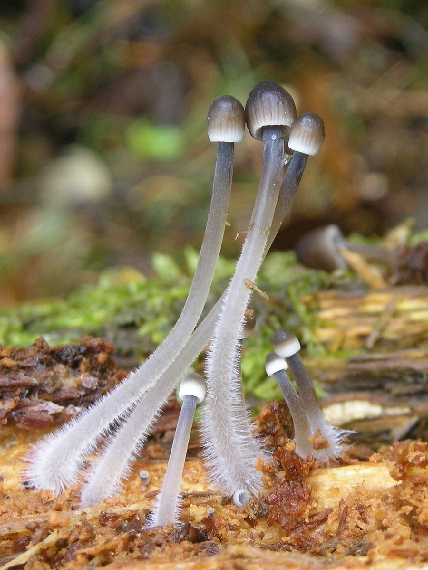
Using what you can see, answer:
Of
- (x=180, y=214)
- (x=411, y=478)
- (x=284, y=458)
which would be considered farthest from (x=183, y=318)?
(x=180, y=214)

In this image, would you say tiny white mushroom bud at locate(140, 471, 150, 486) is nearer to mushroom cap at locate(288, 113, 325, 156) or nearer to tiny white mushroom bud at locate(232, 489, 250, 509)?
tiny white mushroom bud at locate(232, 489, 250, 509)

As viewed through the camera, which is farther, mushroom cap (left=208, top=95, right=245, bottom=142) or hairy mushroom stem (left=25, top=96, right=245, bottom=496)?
hairy mushroom stem (left=25, top=96, right=245, bottom=496)

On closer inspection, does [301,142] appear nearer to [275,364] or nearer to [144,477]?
[275,364]

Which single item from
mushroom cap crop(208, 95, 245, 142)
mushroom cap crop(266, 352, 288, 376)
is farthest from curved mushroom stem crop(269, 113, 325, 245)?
mushroom cap crop(266, 352, 288, 376)

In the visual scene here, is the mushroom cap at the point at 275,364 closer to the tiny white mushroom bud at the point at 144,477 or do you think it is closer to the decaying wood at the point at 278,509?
the decaying wood at the point at 278,509

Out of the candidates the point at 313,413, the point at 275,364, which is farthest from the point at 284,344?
the point at 313,413
